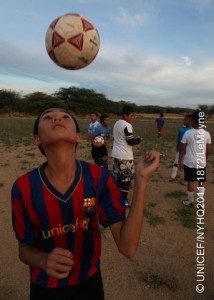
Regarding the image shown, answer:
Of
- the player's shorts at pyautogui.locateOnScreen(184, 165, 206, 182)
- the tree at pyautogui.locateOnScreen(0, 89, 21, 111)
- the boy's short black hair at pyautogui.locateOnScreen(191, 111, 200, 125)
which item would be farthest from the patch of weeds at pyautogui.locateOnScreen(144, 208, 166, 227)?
the tree at pyautogui.locateOnScreen(0, 89, 21, 111)

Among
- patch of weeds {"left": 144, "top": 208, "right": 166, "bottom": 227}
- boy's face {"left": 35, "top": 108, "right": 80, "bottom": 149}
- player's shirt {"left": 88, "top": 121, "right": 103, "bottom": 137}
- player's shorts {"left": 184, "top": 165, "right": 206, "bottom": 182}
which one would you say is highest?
boy's face {"left": 35, "top": 108, "right": 80, "bottom": 149}

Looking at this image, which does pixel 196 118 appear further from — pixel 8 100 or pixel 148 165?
pixel 8 100

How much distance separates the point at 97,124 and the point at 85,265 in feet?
19.3

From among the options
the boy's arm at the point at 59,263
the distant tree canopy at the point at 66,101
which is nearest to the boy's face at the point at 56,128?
the boy's arm at the point at 59,263

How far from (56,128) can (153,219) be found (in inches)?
170

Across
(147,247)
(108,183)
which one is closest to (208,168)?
(147,247)

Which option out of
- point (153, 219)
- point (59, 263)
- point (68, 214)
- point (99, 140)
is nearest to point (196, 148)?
point (153, 219)

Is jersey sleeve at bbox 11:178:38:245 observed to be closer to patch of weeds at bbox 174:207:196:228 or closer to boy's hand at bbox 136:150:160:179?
boy's hand at bbox 136:150:160:179

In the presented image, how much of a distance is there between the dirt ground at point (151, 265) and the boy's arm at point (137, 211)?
2.09 meters

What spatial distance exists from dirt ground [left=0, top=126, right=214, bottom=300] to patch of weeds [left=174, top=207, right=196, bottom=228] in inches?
4.0

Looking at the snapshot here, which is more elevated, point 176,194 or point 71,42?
point 71,42

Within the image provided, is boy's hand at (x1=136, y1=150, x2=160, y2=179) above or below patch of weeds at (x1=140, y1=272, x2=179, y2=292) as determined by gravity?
above

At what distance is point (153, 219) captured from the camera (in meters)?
5.87

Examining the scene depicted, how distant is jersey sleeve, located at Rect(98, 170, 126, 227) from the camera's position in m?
2.04
